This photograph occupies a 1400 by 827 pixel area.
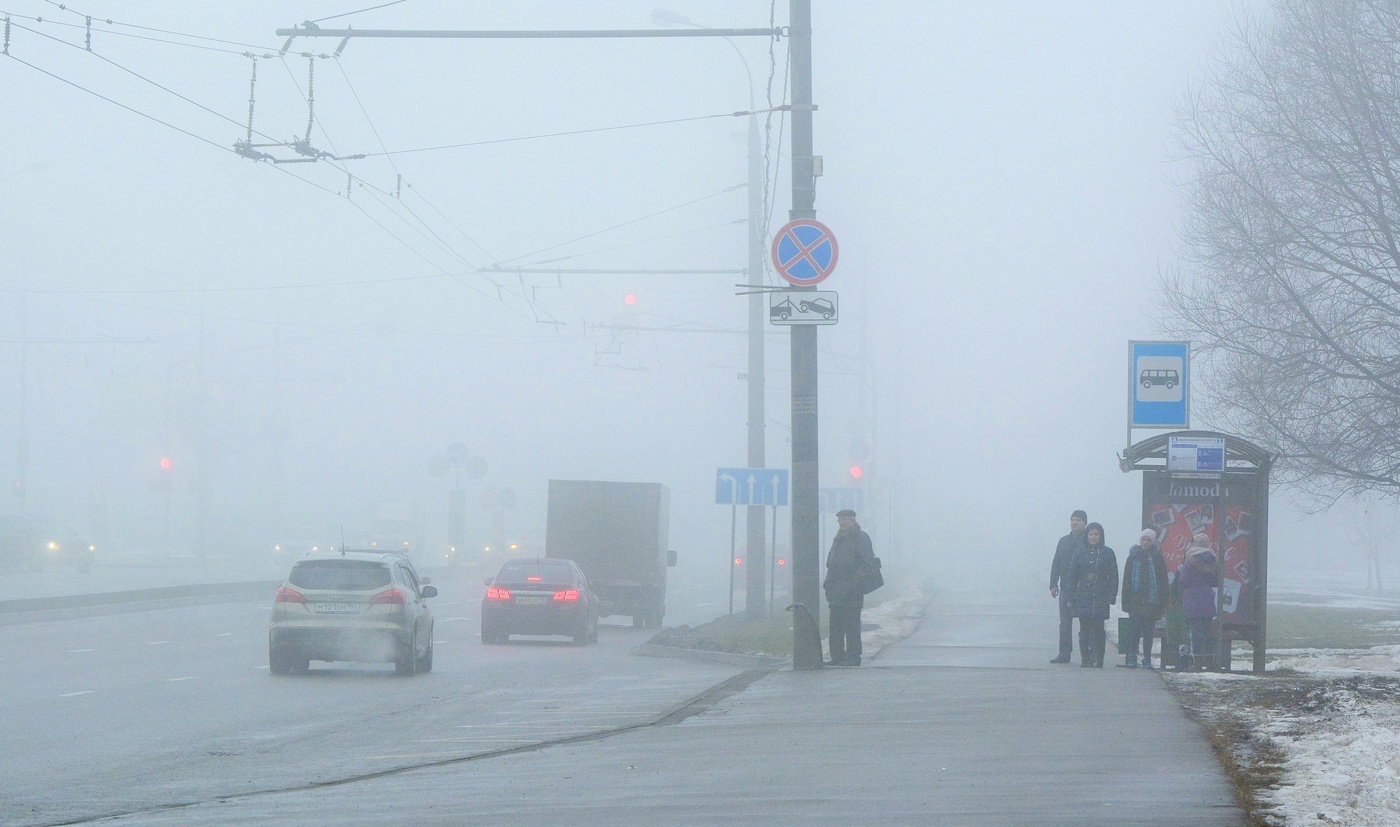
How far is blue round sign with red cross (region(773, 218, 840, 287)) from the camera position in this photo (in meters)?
15.0

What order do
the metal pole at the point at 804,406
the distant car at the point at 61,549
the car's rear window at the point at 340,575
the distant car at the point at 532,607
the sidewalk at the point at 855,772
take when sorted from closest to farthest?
the sidewalk at the point at 855,772, the metal pole at the point at 804,406, the car's rear window at the point at 340,575, the distant car at the point at 532,607, the distant car at the point at 61,549

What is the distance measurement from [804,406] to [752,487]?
11287 mm

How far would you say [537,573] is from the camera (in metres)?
24.2

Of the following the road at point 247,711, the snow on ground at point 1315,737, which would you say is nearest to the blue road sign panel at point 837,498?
the road at point 247,711

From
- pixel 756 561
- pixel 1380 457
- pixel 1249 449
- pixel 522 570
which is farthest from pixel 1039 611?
pixel 1249 449

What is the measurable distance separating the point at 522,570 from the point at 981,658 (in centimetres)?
873

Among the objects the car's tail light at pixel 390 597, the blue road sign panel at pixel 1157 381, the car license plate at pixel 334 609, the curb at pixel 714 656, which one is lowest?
the curb at pixel 714 656

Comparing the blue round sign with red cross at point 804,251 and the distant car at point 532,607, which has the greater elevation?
the blue round sign with red cross at point 804,251

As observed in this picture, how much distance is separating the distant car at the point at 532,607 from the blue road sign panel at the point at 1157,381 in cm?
→ 1072

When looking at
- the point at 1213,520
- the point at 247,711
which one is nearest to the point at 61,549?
the point at 247,711

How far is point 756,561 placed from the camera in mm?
27656

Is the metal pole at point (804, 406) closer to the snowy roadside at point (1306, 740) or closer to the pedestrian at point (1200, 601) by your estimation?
the snowy roadside at point (1306, 740)

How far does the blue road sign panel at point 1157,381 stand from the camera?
15953 mm

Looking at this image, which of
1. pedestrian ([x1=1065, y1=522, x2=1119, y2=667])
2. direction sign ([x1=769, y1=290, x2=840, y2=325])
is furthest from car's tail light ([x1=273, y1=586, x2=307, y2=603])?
pedestrian ([x1=1065, y1=522, x2=1119, y2=667])
